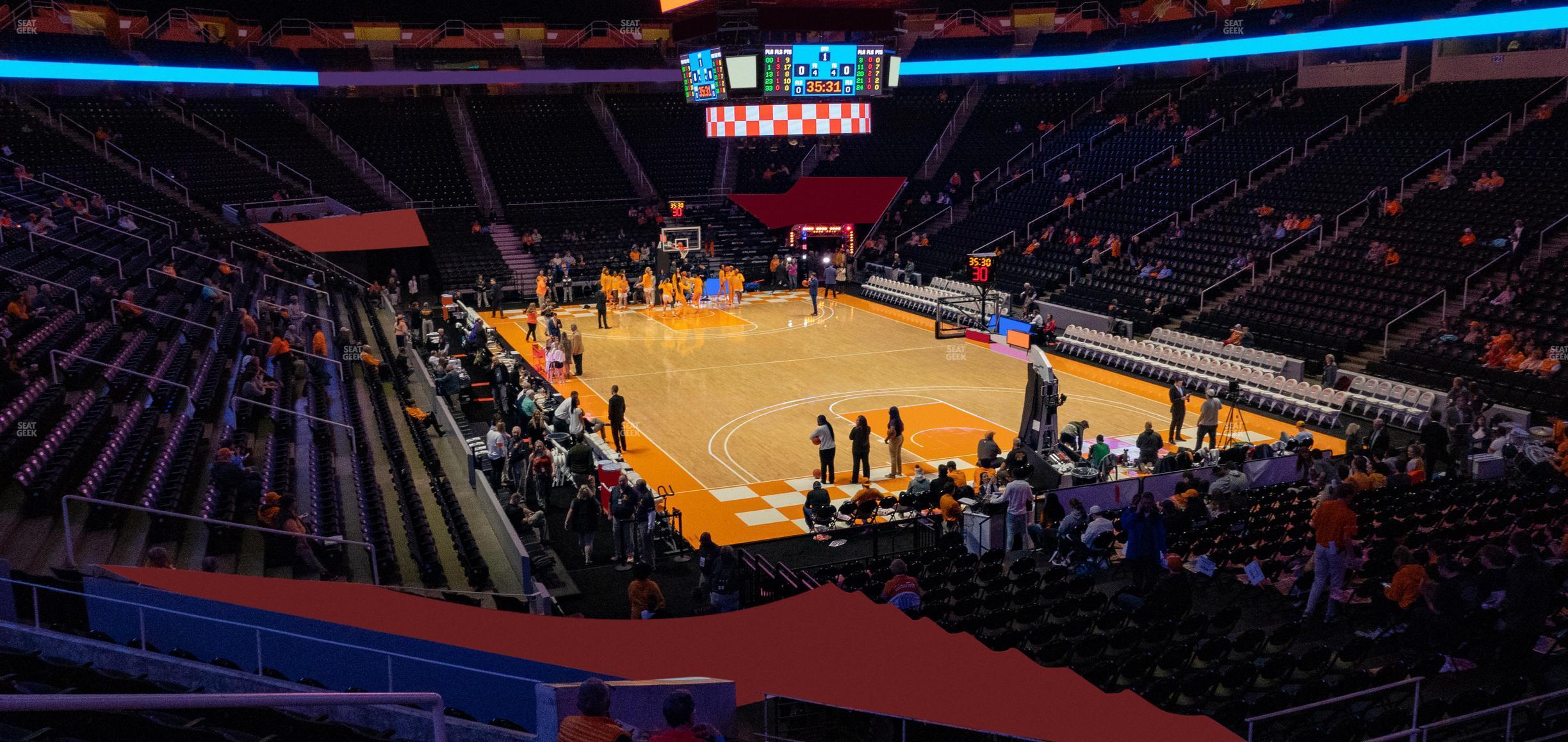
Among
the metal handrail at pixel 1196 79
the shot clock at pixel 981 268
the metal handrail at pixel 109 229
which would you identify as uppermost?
the metal handrail at pixel 1196 79

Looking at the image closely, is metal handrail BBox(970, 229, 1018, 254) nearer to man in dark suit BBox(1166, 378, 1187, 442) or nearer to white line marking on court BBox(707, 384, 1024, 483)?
white line marking on court BBox(707, 384, 1024, 483)

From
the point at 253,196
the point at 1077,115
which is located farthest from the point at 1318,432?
the point at 253,196

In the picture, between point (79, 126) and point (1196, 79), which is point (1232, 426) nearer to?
point (1196, 79)

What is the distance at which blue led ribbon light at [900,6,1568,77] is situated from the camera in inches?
1072

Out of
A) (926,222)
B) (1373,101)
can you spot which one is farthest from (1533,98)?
(926,222)

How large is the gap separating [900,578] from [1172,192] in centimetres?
2543

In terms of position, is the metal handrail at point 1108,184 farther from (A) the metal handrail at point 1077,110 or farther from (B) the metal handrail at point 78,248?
(B) the metal handrail at point 78,248

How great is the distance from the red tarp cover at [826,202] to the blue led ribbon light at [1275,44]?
4720mm

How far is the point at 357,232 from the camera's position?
35.6m

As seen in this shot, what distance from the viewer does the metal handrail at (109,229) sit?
77.3 feet

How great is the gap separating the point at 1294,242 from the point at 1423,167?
138 inches

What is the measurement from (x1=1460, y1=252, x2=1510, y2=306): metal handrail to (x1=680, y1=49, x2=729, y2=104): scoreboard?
1530cm

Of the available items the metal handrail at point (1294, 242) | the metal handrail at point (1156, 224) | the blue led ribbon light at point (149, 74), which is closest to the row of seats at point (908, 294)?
the metal handrail at point (1156, 224)

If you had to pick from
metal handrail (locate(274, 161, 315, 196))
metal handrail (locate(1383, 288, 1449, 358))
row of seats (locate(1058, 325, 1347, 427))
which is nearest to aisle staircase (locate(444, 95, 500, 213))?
metal handrail (locate(274, 161, 315, 196))
